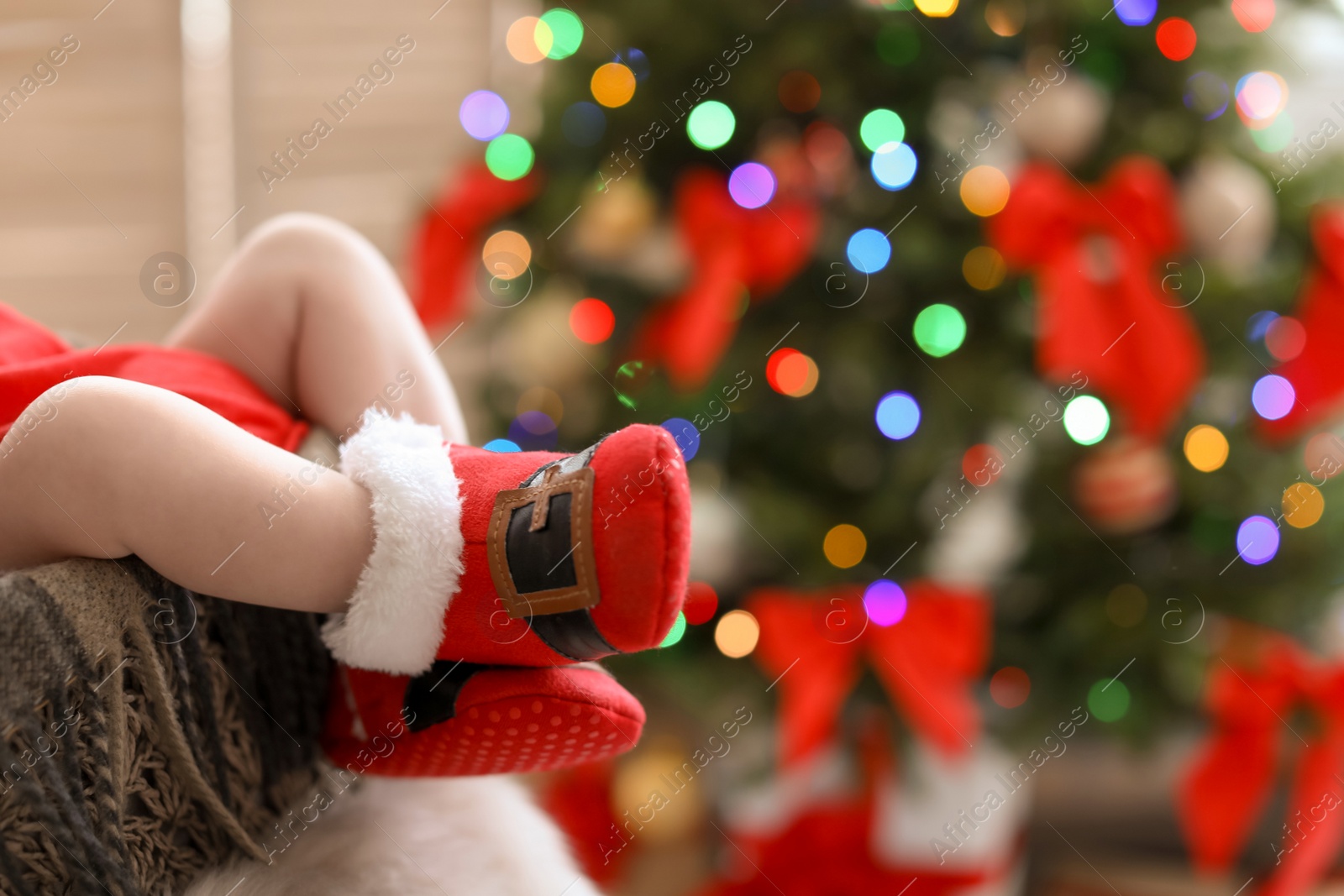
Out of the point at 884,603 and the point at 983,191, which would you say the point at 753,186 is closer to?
the point at 983,191

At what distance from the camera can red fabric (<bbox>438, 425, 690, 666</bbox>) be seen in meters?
0.41

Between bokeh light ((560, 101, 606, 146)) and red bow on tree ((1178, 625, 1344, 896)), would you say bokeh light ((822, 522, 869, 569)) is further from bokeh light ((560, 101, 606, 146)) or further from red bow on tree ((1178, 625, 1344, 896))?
bokeh light ((560, 101, 606, 146))

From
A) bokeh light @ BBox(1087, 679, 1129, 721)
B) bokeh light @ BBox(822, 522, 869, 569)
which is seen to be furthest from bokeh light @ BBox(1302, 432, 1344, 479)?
bokeh light @ BBox(822, 522, 869, 569)

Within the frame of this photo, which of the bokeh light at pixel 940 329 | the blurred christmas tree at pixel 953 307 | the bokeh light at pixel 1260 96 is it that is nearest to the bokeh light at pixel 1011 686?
the blurred christmas tree at pixel 953 307

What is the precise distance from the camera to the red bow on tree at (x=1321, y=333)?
41.1 inches

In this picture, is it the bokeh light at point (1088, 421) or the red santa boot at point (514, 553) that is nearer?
the red santa boot at point (514, 553)

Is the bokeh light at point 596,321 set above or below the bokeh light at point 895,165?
below

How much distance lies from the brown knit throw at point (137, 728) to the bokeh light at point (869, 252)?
73 cm

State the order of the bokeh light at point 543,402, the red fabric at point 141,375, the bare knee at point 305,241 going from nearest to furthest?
the red fabric at point 141,375, the bare knee at point 305,241, the bokeh light at point 543,402

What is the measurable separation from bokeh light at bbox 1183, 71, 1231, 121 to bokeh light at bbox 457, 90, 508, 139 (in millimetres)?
870

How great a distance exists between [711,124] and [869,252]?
244 millimetres

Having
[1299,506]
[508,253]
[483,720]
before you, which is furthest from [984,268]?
[483,720]

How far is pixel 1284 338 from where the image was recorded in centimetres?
109

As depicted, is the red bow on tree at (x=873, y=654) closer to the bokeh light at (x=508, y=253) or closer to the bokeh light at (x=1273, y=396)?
the bokeh light at (x=1273, y=396)
